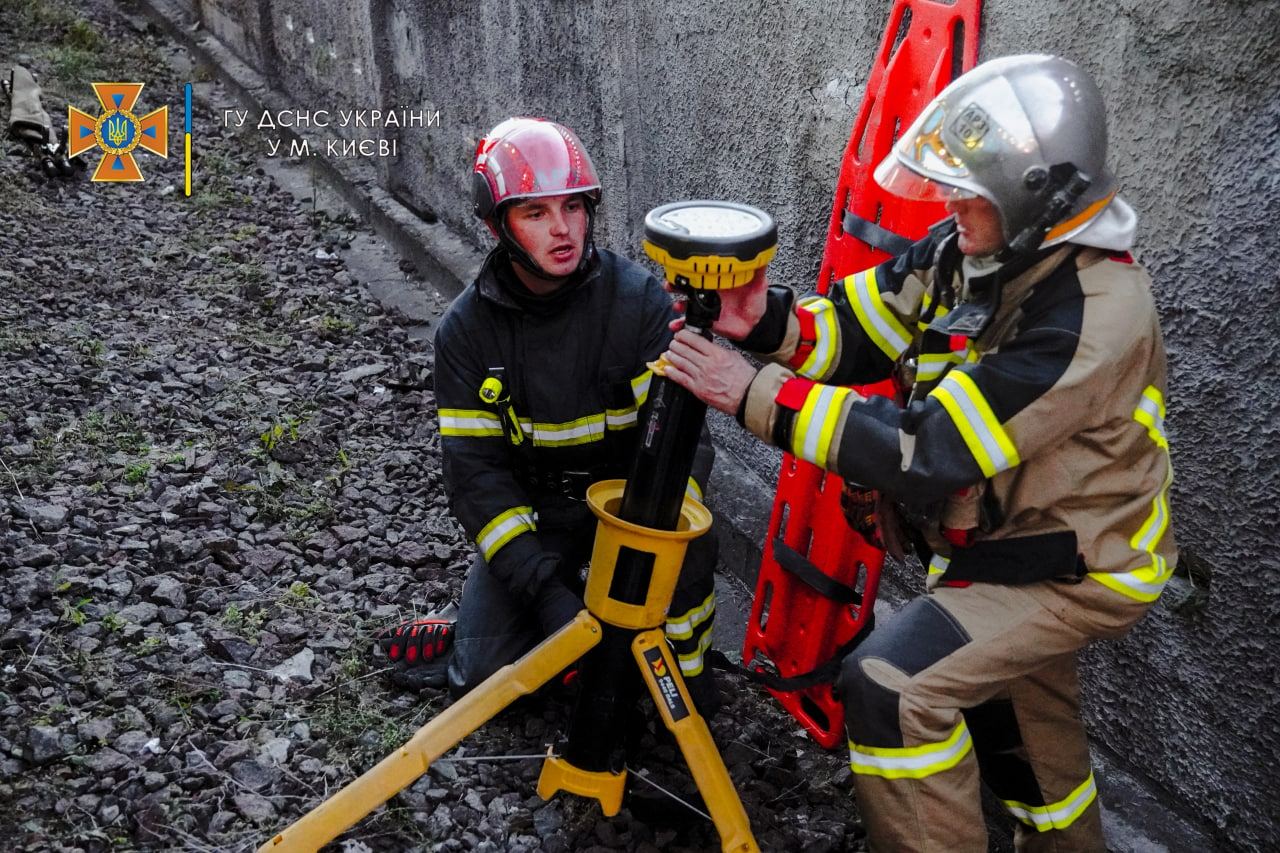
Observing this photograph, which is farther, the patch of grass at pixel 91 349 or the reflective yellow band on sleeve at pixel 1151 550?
the patch of grass at pixel 91 349

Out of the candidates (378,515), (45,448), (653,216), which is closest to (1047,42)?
(653,216)

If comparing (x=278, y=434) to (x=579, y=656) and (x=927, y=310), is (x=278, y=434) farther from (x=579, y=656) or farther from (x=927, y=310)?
(x=927, y=310)

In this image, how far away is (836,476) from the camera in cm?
287

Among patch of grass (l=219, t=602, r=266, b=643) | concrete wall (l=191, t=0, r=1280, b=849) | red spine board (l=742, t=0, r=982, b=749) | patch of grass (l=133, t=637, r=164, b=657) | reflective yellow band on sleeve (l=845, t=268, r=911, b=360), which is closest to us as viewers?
concrete wall (l=191, t=0, r=1280, b=849)

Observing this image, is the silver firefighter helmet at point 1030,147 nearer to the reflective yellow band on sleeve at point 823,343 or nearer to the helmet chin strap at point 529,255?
the reflective yellow band on sleeve at point 823,343

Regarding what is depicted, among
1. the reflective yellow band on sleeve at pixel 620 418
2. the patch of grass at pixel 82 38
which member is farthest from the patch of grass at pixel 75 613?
the patch of grass at pixel 82 38

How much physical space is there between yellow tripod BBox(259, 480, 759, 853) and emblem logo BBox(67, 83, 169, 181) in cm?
647

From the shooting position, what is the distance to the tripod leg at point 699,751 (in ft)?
7.84

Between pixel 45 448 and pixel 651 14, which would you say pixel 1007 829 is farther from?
pixel 45 448

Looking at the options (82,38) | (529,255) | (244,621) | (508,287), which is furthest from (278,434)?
(82,38)

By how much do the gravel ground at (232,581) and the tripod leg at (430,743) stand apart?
0.25 m

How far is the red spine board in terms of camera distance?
275 cm

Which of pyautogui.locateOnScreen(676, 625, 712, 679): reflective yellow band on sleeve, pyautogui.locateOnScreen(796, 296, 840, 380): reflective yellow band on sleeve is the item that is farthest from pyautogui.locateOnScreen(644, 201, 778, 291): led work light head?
pyautogui.locateOnScreen(676, 625, 712, 679): reflective yellow band on sleeve

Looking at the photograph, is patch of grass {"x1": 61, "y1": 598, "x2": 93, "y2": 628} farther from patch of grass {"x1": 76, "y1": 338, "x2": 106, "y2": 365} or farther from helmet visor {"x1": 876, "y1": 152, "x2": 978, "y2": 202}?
helmet visor {"x1": 876, "y1": 152, "x2": 978, "y2": 202}
